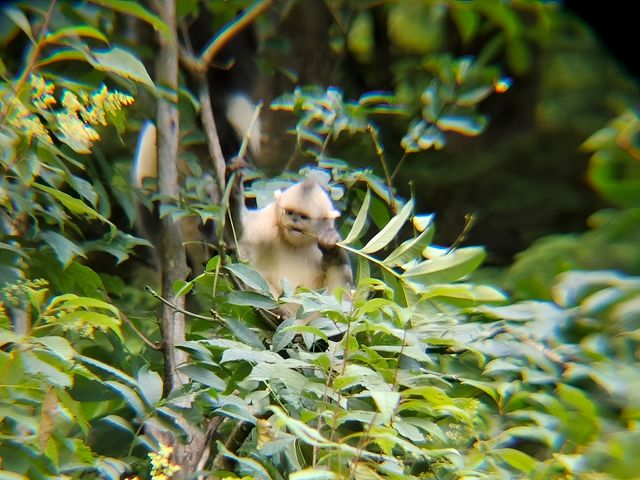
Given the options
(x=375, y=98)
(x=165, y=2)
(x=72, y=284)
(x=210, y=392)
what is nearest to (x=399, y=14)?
(x=375, y=98)

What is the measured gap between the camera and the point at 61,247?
1321mm

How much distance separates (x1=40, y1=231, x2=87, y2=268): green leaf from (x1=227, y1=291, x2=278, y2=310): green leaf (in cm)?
29

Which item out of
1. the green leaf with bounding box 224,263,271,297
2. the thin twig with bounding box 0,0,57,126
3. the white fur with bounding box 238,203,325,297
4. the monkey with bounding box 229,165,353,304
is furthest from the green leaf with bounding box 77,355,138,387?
the white fur with bounding box 238,203,325,297

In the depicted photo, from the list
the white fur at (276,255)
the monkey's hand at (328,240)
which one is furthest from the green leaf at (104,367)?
the white fur at (276,255)

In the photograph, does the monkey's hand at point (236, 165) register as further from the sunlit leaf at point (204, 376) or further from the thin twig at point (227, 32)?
the sunlit leaf at point (204, 376)

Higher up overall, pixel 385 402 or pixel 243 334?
pixel 243 334

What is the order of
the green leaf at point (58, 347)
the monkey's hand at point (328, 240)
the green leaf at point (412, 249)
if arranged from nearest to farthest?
the green leaf at point (58, 347), the green leaf at point (412, 249), the monkey's hand at point (328, 240)

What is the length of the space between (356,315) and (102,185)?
879mm

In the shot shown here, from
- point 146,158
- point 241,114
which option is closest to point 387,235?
Result: point 146,158

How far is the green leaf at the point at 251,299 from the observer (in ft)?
4.03

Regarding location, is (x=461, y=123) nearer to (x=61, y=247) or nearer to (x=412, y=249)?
(x=412, y=249)

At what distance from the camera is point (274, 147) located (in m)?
3.34

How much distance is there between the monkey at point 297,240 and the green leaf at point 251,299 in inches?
23.6

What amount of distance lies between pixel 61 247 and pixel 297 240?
114 centimetres
